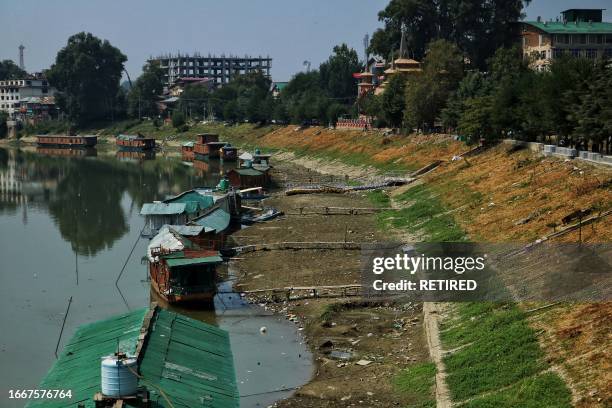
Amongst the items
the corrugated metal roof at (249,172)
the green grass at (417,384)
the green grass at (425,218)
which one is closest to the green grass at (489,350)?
Answer: the green grass at (417,384)

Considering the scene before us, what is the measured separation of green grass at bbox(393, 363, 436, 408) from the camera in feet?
82.7

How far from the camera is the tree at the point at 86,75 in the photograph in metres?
189

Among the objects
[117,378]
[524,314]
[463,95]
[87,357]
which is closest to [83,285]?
[87,357]

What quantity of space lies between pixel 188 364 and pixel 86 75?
564 feet

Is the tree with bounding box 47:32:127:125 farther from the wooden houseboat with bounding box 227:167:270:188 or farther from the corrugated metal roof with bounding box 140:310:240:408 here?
the corrugated metal roof with bounding box 140:310:240:408

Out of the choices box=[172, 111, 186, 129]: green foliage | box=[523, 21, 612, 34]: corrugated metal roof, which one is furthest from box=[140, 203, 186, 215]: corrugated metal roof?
box=[172, 111, 186, 129]: green foliage

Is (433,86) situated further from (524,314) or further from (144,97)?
(144,97)

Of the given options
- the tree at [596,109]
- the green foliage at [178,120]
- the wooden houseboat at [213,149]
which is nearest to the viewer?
the tree at [596,109]

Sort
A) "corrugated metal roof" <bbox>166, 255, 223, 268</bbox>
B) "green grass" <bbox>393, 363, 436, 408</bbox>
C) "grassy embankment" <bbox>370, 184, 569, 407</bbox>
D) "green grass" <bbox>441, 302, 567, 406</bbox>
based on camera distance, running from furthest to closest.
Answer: "corrugated metal roof" <bbox>166, 255, 223, 268</bbox>
"green grass" <bbox>393, 363, 436, 408</bbox>
"green grass" <bbox>441, 302, 567, 406</bbox>
"grassy embankment" <bbox>370, 184, 569, 407</bbox>

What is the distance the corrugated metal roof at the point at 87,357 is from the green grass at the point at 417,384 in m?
7.54

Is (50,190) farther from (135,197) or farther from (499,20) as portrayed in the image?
(499,20)

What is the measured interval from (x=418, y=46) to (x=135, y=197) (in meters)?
57.3

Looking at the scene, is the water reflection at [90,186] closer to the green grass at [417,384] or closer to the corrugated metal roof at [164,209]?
the corrugated metal roof at [164,209]

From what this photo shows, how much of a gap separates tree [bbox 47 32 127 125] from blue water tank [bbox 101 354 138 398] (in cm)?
17411
